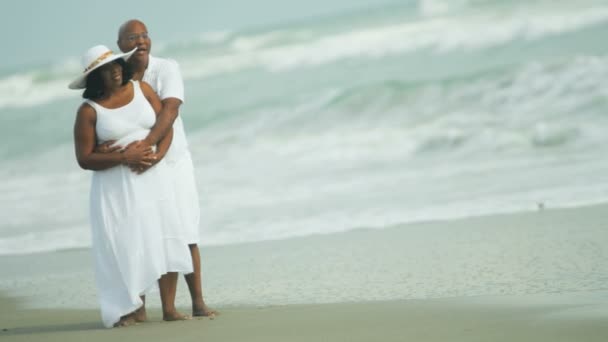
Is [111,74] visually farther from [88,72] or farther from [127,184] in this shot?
[127,184]

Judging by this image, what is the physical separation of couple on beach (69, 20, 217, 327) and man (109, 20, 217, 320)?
10mm

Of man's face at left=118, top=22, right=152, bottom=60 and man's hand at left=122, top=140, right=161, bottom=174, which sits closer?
man's hand at left=122, top=140, right=161, bottom=174

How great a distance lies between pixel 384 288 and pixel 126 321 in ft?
4.53

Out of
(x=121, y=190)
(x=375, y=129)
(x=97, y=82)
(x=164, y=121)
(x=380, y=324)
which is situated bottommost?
(x=380, y=324)

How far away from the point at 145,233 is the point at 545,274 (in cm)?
206

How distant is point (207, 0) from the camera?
116ft

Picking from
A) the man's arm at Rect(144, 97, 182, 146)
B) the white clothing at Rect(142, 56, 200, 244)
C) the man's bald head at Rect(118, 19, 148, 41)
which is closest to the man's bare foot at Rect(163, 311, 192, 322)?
the white clothing at Rect(142, 56, 200, 244)

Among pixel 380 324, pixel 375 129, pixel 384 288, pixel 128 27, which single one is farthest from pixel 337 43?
pixel 380 324

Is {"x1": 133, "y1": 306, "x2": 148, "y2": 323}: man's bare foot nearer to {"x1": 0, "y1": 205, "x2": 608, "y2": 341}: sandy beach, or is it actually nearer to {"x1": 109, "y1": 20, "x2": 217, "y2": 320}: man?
{"x1": 0, "y1": 205, "x2": 608, "y2": 341}: sandy beach

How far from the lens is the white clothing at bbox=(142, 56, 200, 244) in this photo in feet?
15.4

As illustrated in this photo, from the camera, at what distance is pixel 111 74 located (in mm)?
4512

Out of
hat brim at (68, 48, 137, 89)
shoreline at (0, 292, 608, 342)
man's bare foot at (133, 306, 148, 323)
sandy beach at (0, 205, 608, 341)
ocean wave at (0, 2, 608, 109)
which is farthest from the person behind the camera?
ocean wave at (0, 2, 608, 109)

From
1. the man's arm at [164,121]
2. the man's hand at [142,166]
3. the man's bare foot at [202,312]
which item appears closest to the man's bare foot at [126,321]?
the man's bare foot at [202,312]

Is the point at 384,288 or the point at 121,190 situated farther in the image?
the point at 384,288
